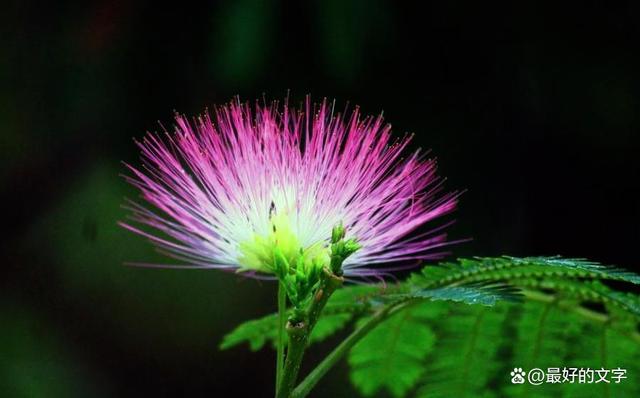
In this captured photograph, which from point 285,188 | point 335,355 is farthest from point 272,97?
point 335,355

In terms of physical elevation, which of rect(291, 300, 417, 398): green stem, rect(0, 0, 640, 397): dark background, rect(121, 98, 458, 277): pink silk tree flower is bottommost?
rect(291, 300, 417, 398): green stem

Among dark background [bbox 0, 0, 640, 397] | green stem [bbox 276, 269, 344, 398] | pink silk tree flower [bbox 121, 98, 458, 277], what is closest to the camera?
green stem [bbox 276, 269, 344, 398]

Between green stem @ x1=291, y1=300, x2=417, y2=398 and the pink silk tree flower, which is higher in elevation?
the pink silk tree flower

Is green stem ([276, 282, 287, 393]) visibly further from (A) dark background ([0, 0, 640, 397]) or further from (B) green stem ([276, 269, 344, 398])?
(A) dark background ([0, 0, 640, 397])

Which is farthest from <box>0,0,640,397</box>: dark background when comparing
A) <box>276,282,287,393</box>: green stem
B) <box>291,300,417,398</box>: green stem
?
<box>276,282,287,393</box>: green stem

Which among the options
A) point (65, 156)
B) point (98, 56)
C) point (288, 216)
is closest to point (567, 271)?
point (288, 216)
